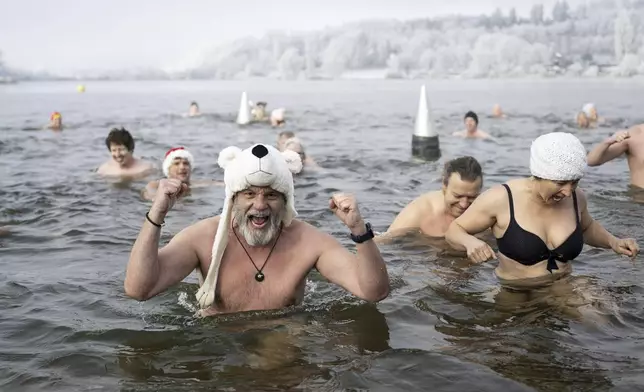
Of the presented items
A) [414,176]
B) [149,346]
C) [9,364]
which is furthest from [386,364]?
[414,176]

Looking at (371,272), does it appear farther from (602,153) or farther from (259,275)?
(602,153)

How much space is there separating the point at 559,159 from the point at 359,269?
1.58 meters

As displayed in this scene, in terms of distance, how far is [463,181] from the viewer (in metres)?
6.50

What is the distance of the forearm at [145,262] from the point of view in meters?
4.05

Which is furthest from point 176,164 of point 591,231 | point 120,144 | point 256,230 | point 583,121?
point 583,121

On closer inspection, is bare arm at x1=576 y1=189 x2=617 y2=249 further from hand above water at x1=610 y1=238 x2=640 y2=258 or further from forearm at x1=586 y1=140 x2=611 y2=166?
forearm at x1=586 y1=140 x2=611 y2=166

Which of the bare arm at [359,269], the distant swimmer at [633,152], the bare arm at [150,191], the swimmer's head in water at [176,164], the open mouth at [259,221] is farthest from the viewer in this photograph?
the bare arm at [150,191]

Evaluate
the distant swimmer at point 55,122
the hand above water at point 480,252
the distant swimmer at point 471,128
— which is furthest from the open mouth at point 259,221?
the distant swimmer at point 55,122

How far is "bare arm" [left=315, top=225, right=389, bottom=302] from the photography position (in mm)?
4176

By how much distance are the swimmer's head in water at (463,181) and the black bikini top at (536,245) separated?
945 mm

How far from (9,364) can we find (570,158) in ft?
11.7

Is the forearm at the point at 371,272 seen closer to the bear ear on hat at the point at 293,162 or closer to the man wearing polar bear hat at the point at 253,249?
the man wearing polar bear hat at the point at 253,249

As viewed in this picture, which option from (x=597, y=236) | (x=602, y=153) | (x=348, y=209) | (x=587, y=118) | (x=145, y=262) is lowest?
(x=587, y=118)

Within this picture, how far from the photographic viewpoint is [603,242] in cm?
553
